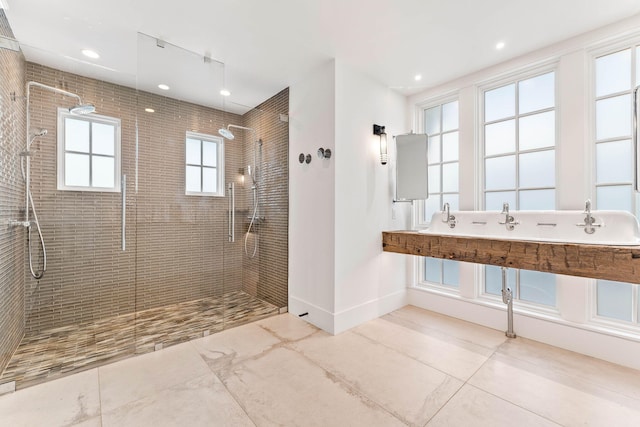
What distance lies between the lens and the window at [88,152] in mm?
2596

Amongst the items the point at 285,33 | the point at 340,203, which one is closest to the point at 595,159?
the point at 340,203

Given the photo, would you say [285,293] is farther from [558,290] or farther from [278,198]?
[558,290]

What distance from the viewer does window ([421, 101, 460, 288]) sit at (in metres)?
3.19

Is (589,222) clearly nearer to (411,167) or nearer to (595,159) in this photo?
(595,159)

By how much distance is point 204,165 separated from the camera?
2.96m

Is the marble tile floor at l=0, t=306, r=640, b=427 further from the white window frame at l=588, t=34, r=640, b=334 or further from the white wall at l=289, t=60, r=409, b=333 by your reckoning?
the white wall at l=289, t=60, r=409, b=333

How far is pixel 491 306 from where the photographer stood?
2.76 m

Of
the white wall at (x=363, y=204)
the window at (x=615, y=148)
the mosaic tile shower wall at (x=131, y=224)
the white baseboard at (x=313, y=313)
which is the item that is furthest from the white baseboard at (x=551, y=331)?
the mosaic tile shower wall at (x=131, y=224)

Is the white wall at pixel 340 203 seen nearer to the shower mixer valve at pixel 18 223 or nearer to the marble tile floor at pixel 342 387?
the marble tile floor at pixel 342 387

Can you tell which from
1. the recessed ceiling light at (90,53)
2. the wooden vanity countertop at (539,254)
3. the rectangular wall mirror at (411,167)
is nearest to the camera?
the wooden vanity countertop at (539,254)

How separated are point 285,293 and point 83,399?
1.93 m

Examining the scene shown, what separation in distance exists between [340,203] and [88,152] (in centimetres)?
262

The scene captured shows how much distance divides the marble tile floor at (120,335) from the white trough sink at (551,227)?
2.38 m

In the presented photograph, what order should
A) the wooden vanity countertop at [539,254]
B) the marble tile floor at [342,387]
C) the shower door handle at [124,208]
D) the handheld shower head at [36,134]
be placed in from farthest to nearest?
the shower door handle at [124,208] < the handheld shower head at [36,134] < the wooden vanity countertop at [539,254] < the marble tile floor at [342,387]
